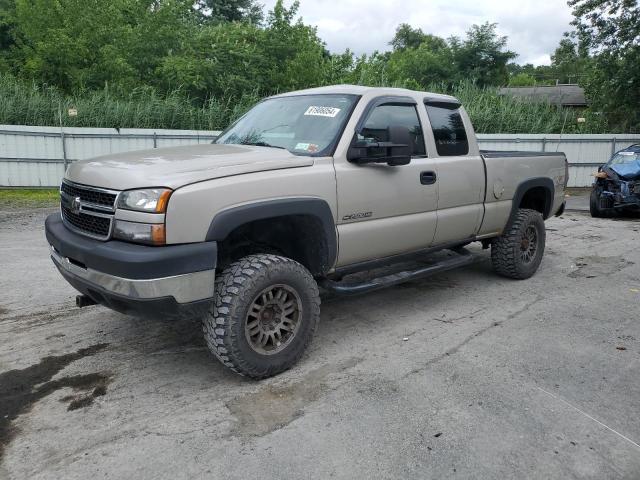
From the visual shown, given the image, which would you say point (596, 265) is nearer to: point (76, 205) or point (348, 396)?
point (348, 396)

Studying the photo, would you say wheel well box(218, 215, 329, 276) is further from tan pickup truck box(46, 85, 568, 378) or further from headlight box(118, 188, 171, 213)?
headlight box(118, 188, 171, 213)

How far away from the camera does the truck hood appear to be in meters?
3.15

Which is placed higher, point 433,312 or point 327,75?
point 327,75

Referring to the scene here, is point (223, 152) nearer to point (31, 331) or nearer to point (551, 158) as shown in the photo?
point (31, 331)

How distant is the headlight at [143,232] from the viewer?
3043mm

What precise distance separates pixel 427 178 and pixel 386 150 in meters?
0.78

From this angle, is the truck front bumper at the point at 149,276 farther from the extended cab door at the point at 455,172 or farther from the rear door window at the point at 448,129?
the rear door window at the point at 448,129

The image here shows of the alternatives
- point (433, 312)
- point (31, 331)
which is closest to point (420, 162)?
point (433, 312)

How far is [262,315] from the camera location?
11.7 feet

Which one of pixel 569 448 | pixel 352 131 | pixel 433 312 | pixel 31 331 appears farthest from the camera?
pixel 433 312

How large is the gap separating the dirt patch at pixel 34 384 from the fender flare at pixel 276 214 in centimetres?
134

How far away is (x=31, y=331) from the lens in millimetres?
4395

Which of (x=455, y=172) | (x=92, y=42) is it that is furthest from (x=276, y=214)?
(x=92, y=42)

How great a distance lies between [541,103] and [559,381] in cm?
1713
